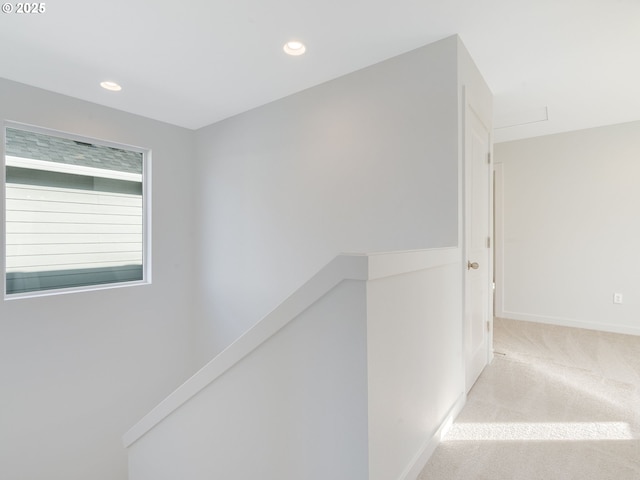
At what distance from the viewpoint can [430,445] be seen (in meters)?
1.64

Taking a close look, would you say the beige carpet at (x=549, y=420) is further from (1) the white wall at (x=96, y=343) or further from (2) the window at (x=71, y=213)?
(2) the window at (x=71, y=213)

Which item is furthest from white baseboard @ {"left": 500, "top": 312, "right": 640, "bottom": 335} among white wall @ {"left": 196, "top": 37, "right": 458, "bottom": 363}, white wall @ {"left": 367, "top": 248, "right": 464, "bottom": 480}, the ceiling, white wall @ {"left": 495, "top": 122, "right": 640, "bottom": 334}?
white wall @ {"left": 196, "top": 37, "right": 458, "bottom": 363}

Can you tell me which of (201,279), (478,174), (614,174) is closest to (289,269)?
(201,279)

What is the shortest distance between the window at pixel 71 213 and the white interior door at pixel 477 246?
10.7 ft

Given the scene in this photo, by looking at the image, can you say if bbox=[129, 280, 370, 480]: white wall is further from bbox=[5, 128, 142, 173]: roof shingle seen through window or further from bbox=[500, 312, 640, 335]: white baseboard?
bbox=[500, 312, 640, 335]: white baseboard

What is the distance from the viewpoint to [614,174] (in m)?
3.62

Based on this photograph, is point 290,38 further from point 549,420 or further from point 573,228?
point 573,228

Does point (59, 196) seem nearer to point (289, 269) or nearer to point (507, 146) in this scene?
point (289, 269)

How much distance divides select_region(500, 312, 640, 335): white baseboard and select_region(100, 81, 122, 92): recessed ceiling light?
16.8ft

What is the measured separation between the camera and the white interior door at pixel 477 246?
2264 millimetres

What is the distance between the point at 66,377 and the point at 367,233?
2.97 meters

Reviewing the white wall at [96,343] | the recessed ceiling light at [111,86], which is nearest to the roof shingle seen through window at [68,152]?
the white wall at [96,343]

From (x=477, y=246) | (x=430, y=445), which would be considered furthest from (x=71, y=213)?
(x=477, y=246)

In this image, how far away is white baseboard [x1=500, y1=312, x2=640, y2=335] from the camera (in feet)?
11.7
